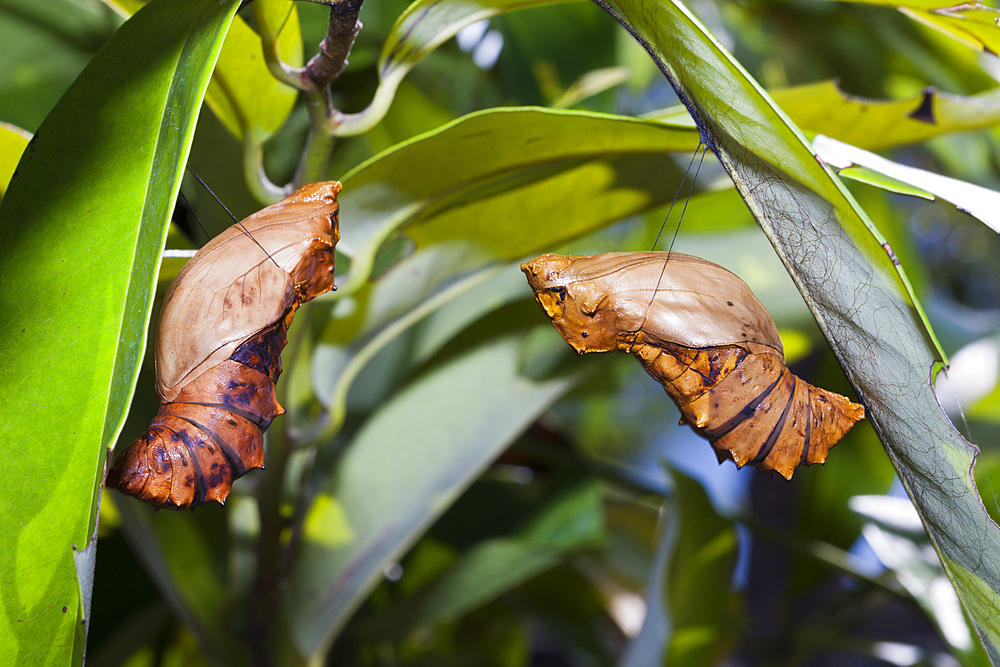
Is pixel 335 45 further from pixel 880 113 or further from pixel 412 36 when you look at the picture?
pixel 880 113

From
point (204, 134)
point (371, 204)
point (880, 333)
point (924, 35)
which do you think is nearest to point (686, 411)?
point (880, 333)

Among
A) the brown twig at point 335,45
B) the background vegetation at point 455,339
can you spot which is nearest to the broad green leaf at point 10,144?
the background vegetation at point 455,339

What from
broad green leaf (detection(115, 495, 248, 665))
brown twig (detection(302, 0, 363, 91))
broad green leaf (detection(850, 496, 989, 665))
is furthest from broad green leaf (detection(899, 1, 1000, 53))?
broad green leaf (detection(115, 495, 248, 665))

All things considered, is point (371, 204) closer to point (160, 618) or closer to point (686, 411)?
point (686, 411)

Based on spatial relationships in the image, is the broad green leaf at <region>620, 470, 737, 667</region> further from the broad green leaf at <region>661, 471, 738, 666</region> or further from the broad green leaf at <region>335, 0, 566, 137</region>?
the broad green leaf at <region>335, 0, 566, 137</region>

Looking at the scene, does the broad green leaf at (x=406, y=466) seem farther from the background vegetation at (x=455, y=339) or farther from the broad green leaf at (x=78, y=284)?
the broad green leaf at (x=78, y=284)

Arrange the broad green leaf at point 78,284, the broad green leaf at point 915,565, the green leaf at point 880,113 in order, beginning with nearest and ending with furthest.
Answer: the broad green leaf at point 78,284 < the green leaf at point 880,113 < the broad green leaf at point 915,565
